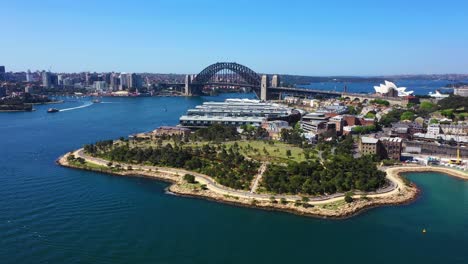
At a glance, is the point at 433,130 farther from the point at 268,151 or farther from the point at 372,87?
the point at 372,87

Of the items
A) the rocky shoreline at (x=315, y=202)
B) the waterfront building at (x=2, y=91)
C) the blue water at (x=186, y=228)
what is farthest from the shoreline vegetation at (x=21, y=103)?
the rocky shoreline at (x=315, y=202)

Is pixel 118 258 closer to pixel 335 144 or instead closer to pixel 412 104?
pixel 335 144

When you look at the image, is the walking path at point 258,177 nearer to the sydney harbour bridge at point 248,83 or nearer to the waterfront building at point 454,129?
the waterfront building at point 454,129

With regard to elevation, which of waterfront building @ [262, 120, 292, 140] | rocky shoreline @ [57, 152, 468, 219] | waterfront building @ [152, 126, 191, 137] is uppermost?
waterfront building @ [262, 120, 292, 140]

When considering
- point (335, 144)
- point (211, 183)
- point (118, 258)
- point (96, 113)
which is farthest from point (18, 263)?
point (96, 113)

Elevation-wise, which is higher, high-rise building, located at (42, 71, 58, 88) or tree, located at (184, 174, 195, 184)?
high-rise building, located at (42, 71, 58, 88)

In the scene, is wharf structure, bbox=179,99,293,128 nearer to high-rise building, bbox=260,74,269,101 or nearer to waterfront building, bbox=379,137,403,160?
waterfront building, bbox=379,137,403,160

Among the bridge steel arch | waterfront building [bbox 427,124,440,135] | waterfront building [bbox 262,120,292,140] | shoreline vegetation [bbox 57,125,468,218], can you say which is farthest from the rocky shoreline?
the bridge steel arch
